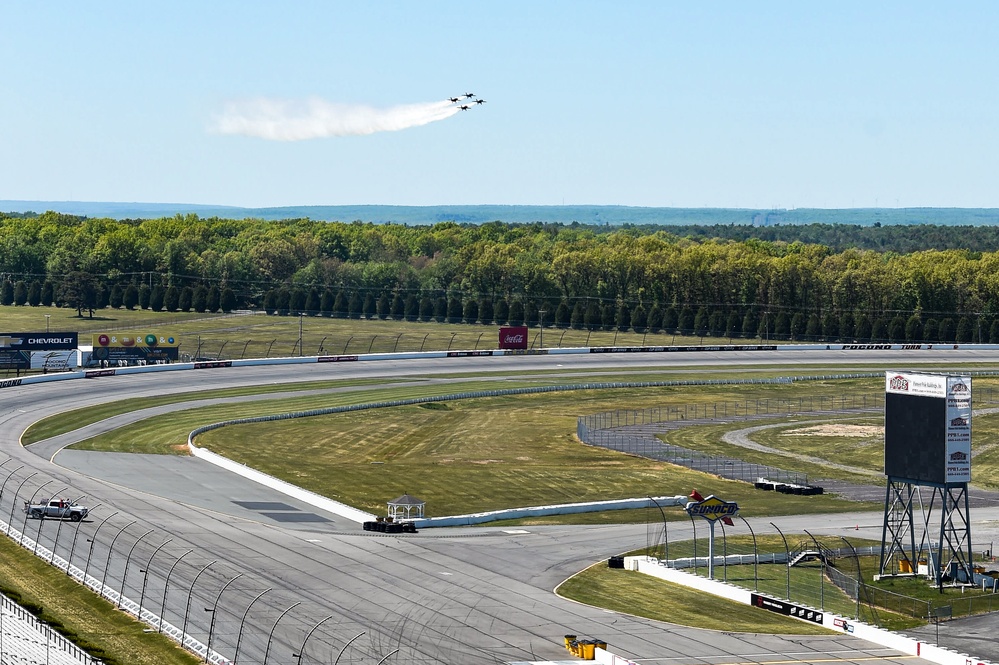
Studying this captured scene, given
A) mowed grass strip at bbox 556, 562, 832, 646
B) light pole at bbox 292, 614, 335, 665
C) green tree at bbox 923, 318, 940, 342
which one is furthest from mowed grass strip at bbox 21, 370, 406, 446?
green tree at bbox 923, 318, 940, 342

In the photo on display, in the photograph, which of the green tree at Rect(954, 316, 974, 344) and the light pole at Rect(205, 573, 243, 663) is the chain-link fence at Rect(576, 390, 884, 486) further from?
the green tree at Rect(954, 316, 974, 344)

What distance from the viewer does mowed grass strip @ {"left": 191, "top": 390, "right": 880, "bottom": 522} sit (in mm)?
86062

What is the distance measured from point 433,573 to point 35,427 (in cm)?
5429

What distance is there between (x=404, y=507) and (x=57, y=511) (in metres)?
17.6

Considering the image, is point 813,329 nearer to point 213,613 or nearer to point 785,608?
point 785,608

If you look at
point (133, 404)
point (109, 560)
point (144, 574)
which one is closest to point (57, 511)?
point (109, 560)

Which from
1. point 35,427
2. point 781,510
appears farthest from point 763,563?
point 35,427

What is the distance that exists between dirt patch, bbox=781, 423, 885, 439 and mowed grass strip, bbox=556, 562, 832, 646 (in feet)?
168

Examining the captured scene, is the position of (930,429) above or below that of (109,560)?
above

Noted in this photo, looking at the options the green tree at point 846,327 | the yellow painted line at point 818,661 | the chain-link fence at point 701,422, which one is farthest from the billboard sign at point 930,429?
the green tree at point 846,327

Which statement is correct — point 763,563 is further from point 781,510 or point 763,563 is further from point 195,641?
point 195,641

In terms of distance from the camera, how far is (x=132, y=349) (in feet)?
488

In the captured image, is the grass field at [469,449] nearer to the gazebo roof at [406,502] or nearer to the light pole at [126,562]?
the light pole at [126,562]

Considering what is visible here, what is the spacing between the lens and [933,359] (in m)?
168
